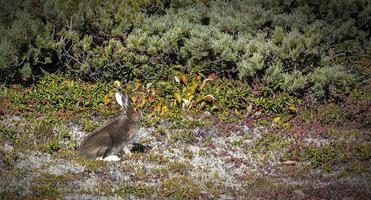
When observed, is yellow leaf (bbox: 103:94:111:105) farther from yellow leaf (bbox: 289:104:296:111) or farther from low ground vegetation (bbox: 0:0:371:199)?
yellow leaf (bbox: 289:104:296:111)

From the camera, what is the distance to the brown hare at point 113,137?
11391 millimetres

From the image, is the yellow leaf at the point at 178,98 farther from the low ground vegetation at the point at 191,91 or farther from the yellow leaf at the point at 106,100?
the yellow leaf at the point at 106,100

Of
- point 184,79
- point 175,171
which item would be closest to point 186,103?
point 184,79

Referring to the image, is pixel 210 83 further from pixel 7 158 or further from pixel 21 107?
pixel 7 158

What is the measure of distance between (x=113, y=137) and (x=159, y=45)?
4491 millimetres

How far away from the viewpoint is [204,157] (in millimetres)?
12312

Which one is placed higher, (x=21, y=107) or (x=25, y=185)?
(x=25, y=185)

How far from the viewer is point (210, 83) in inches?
607

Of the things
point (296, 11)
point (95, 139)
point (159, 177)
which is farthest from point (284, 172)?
point (296, 11)

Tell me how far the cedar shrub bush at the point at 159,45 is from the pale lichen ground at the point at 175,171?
216 cm

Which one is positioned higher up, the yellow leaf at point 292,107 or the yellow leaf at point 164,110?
the yellow leaf at point 292,107

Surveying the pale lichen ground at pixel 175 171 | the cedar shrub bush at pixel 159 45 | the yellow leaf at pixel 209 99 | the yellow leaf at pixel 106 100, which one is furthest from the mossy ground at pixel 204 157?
the cedar shrub bush at pixel 159 45

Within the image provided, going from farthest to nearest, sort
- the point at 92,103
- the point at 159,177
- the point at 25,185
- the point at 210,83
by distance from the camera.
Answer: the point at 210,83 < the point at 92,103 < the point at 159,177 < the point at 25,185

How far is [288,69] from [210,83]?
1.91m
